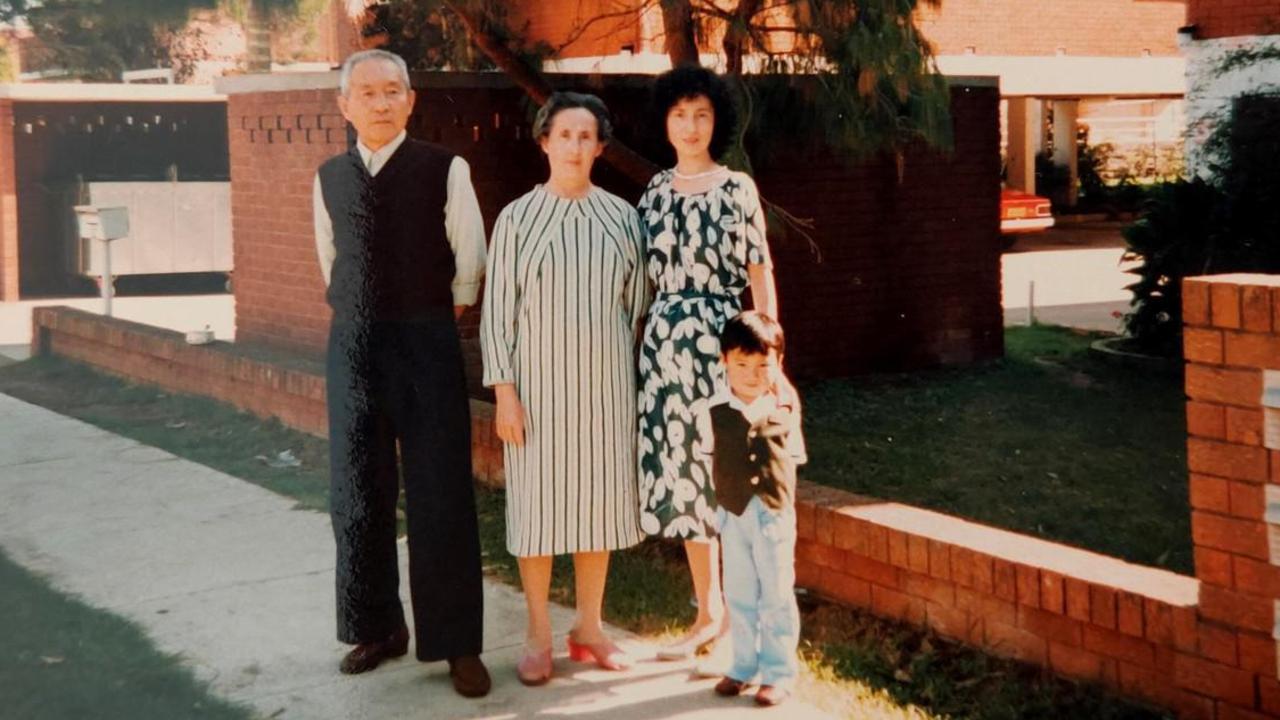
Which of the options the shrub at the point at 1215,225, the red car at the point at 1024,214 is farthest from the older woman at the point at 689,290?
the red car at the point at 1024,214

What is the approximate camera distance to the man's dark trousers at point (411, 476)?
4977 mm

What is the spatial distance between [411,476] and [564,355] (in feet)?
1.96

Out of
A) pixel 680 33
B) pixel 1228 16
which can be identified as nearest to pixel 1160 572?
pixel 680 33

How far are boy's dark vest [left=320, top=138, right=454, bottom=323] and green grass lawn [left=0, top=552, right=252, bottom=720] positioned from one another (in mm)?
1233

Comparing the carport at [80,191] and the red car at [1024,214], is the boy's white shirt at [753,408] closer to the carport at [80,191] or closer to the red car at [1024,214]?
the carport at [80,191]

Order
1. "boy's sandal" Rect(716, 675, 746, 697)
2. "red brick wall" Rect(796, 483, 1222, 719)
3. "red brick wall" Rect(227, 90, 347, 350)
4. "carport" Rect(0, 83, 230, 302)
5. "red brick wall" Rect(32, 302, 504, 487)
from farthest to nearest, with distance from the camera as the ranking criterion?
1. "carport" Rect(0, 83, 230, 302)
2. "red brick wall" Rect(227, 90, 347, 350)
3. "red brick wall" Rect(32, 302, 504, 487)
4. "boy's sandal" Rect(716, 675, 746, 697)
5. "red brick wall" Rect(796, 483, 1222, 719)

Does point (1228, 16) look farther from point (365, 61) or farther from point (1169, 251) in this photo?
point (365, 61)

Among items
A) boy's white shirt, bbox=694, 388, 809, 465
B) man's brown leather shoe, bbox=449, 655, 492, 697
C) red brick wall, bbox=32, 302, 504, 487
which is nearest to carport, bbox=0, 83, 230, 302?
red brick wall, bbox=32, 302, 504, 487

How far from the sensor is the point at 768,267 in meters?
5.08

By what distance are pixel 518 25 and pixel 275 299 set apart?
9.32 feet

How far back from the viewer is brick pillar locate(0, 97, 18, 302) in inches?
711

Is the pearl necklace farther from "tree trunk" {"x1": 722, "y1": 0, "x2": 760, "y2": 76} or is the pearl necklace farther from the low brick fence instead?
"tree trunk" {"x1": 722, "y1": 0, "x2": 760, "y2": 76}

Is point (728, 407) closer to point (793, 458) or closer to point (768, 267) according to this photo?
point (793, 458)

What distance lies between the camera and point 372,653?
5129mm
